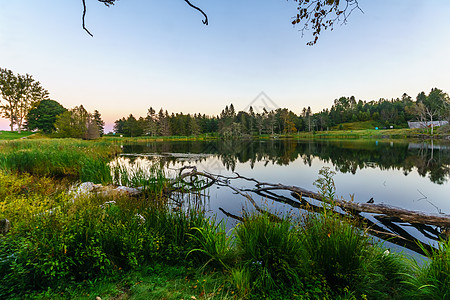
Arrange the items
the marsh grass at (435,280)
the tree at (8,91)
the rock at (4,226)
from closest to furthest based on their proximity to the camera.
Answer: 1. the marsh grass at (435,280)
2. the rock at (4,226)
3. the tree at (8,91)

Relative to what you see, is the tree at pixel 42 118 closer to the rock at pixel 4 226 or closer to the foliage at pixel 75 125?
the foliage at pixel 75 125

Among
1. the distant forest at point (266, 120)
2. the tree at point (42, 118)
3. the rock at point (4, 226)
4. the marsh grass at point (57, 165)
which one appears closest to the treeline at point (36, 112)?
the tree at point (42, 118)

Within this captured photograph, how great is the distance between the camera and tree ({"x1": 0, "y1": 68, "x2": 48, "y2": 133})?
166 feet

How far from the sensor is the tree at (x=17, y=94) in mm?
50647

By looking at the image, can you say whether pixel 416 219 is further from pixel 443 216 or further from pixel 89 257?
pixel 89 257

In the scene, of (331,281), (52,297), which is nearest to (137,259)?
(52,297)

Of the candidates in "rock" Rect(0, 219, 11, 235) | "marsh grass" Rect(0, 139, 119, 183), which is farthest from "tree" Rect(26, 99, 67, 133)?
"rock" Rect(0, 219, 11, 235)

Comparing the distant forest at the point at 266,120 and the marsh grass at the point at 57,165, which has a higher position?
the distant forest at the point at 266,120

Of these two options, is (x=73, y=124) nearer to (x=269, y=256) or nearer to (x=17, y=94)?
(x=17, y=94)

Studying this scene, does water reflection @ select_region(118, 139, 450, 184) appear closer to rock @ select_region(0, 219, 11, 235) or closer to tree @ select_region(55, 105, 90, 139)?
rock @ select_region(0, 219, 11, 235)

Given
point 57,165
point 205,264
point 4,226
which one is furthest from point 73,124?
point 205,264

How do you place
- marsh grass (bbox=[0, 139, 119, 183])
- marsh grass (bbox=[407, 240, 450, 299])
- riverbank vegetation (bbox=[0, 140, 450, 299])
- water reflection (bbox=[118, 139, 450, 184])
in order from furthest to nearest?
water reflection (bbox=[118, 139, 450, 184]) → marsh grass (bbox=[0, 139, 119, 183]) → riverbank vegetation (bbox=[0, 140, 450, 299]) → marsh grass (bbox=[407, 240, 450, 299])

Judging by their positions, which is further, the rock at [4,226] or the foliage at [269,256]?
the rock at [4,226]

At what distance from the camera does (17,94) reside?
52906 mm
